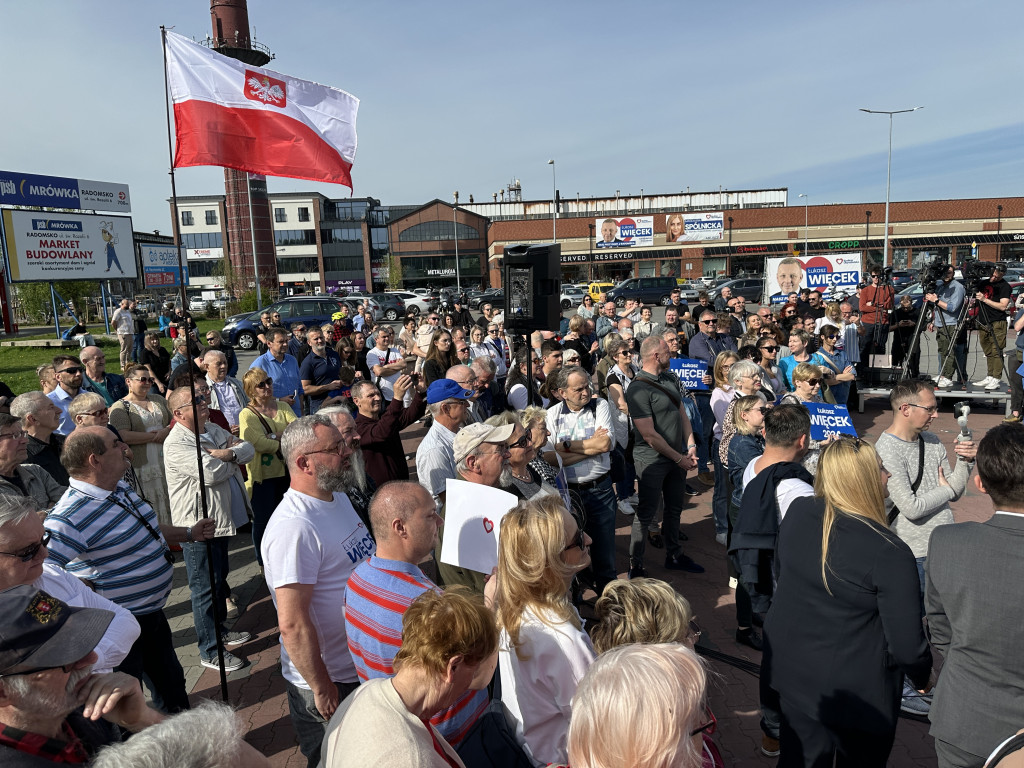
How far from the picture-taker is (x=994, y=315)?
1110cm

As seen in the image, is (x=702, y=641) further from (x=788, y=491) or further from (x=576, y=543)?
(x=576, y=543)

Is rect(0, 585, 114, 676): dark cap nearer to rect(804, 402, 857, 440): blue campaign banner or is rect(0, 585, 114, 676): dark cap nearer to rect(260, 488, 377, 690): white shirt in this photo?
rect(260, 488, 377, 690): white shirt

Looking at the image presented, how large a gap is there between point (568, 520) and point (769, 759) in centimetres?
200

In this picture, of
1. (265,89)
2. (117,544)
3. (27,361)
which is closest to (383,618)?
(117,544)

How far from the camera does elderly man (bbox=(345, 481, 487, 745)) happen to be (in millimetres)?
2248

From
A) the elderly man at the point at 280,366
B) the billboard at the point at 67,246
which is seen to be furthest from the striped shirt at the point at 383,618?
the billboard at the point at 67,246

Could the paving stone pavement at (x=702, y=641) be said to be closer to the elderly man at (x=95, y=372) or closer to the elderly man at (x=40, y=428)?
the elderly man at (x=40, y=428)

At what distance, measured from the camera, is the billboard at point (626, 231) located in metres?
59.0

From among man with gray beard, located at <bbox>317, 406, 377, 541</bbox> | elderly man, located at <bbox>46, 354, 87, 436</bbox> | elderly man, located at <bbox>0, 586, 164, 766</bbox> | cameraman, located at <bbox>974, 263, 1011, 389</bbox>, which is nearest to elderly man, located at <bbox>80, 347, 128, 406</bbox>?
elderly man, located at <bbox>46, 354, 87, 436</bbox>

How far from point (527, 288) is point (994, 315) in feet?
31.7

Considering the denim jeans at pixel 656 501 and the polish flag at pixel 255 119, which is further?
the denim jeans at pixel 656 501

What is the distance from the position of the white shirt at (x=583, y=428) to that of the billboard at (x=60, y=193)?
2919 cm

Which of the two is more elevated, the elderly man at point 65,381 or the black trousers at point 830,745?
the elderly man at point 65,381

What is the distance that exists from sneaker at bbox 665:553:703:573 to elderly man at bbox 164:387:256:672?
3397 mm
